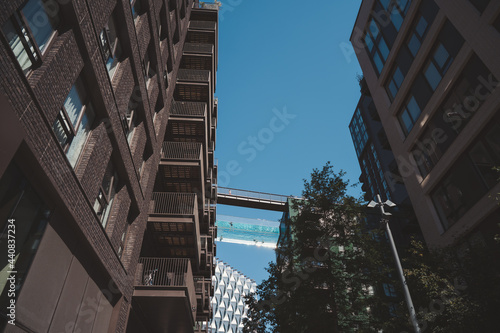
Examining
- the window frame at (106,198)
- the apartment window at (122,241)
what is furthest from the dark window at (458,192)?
the window frame at (106,198)

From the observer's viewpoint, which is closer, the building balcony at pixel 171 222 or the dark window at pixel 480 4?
the dark window at pixel 480 4

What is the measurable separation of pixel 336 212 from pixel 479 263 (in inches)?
272

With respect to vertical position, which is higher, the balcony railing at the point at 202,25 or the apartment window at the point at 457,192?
the balcony railing at the point at 202,25

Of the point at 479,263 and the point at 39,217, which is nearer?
the point at 39,217

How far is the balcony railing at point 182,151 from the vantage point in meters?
20.4

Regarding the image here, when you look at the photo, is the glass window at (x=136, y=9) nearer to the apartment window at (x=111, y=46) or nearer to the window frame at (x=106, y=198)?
the apartment window at (x=111, y=46)

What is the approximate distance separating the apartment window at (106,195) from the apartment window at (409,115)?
18323mm

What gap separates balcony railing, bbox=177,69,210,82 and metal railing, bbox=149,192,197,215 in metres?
9.90

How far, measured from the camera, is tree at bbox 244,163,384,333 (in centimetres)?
1446

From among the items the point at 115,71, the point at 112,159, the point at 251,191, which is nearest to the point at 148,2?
the point at 115,71

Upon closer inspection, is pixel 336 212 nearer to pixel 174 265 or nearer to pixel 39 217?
pixel 174 265

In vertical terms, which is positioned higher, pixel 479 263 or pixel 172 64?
pixel 172 64

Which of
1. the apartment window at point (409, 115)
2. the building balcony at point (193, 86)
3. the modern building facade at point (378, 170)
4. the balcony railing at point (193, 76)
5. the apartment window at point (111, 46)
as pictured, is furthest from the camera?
the modern building facade at point (378, 170)

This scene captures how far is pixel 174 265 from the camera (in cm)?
1650
